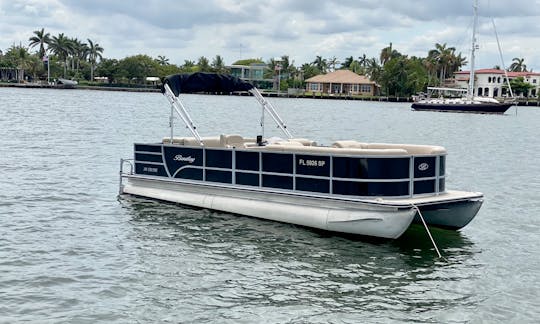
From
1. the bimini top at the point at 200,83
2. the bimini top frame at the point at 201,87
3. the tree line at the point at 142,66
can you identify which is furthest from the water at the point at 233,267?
the tree line at the point at 142,66

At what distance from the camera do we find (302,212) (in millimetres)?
17188

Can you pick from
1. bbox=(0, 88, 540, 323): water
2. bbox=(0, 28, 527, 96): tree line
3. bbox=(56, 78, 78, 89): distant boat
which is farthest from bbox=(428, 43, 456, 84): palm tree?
bbox=(0, 88, 540, 323): water

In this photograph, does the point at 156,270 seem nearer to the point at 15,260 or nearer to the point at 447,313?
the point at 15,260

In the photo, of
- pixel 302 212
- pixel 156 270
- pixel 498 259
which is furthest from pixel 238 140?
pixel 498 259

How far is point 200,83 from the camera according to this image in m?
21.3

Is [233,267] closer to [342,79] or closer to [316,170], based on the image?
[316,170]

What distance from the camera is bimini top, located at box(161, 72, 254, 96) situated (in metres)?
20.9

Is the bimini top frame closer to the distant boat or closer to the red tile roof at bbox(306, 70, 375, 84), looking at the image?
the distant boat

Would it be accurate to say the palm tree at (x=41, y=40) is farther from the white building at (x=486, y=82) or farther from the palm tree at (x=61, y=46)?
the white building at (x=486, y=82)

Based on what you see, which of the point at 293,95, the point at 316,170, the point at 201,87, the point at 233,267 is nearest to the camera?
the point at 233,267

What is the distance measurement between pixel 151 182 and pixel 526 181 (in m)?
18.2

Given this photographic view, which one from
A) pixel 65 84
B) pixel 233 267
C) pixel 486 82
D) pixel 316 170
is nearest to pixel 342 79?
pixel 486 82

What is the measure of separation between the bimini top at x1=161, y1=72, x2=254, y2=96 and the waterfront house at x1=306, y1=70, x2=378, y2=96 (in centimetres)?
16763

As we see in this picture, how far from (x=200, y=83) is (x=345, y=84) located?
560ft
